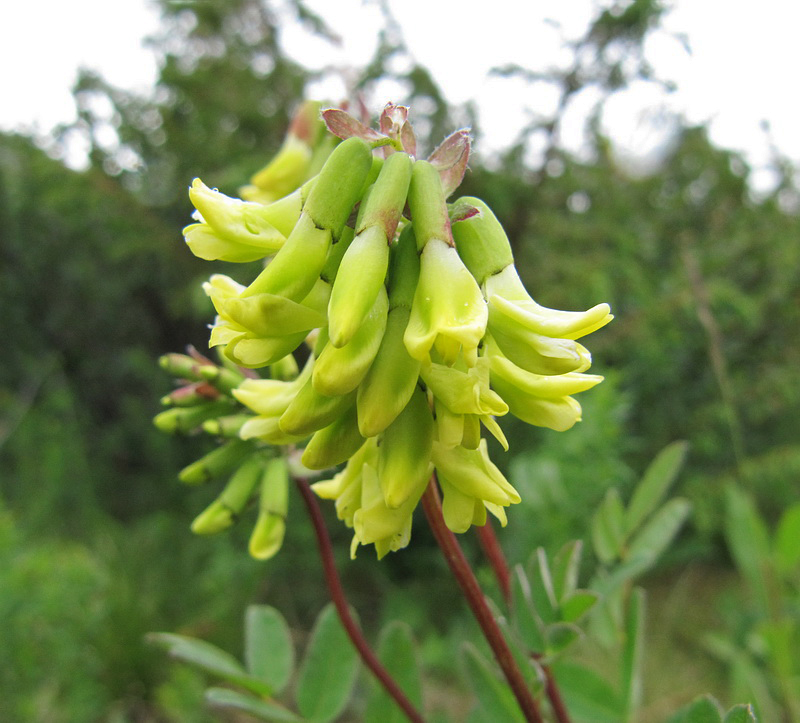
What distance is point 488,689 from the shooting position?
31.3 inches

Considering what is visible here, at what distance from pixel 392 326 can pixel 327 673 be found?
25.9 inches

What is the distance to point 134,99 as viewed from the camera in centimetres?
292

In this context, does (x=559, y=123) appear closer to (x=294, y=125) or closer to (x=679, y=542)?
(x=294, y=125)

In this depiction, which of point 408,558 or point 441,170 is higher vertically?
point 441,170

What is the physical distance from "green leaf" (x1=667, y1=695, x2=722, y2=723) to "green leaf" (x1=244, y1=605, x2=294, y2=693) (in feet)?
1.83

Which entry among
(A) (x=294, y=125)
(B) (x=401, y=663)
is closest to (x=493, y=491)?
(B) (x=401, y=663)

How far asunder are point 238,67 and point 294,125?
6.27ft

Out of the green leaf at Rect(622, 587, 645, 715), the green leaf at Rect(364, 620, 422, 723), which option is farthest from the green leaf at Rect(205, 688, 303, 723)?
the green leaf at Rect(622, 587, 645, 715)

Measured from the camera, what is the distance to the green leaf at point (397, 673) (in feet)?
2.88

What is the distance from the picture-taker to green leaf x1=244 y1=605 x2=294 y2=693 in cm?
94

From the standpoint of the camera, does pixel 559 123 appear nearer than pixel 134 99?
Yes

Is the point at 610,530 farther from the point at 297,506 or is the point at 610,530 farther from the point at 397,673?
the point at 297,506

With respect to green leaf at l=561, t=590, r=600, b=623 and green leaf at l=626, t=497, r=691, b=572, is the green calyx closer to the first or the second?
green leaf at l=561, t=590, r=600, b=623

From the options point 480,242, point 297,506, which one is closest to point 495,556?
point 480,242
